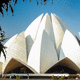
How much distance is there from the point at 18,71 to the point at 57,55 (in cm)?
725

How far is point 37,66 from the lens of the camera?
19219mm

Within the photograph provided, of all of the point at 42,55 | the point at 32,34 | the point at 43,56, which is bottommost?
the point at 43,56

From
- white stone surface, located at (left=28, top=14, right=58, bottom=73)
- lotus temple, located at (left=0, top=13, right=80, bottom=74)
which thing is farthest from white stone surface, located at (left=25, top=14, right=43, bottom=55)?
white stone surface, located at (left=28, top=14, right=58, bottom=73)

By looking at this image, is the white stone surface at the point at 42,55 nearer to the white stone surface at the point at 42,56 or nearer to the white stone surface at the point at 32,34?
the white stone surface at the point at 42,56

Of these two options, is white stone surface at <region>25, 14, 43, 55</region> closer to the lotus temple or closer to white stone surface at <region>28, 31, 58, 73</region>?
the lotus temple

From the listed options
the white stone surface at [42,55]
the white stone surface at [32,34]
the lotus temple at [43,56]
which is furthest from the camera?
the white stone surface at [32,34]

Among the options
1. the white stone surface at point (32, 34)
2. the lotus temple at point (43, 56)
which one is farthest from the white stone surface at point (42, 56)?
the white stone surface at point (32, 34)

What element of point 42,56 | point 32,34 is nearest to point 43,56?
point 42,56

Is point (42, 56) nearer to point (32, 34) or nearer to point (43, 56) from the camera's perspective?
point (43, 56)

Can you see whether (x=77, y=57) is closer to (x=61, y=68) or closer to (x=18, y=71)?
(x=61, y=68)

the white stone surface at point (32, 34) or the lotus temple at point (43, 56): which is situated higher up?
the white stone surface at point (32, 34)

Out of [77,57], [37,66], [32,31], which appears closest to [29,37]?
[32,31]

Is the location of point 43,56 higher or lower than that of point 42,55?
lower

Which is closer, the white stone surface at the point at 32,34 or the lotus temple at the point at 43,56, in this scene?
the lotus temple at the point at 43,56
